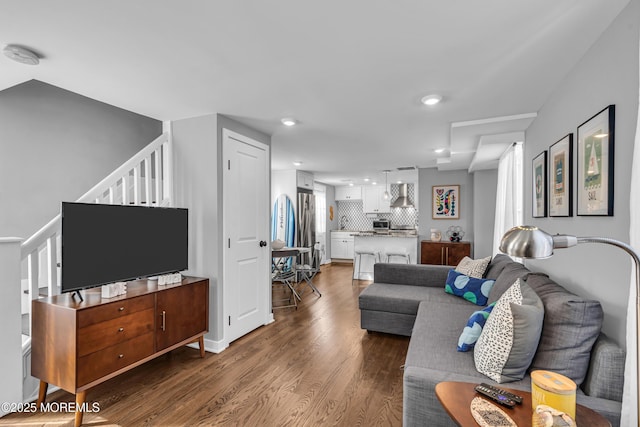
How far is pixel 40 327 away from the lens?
2.06 meters

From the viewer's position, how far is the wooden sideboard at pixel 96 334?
1.95m

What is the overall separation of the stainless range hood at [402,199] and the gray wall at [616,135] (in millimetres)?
4941

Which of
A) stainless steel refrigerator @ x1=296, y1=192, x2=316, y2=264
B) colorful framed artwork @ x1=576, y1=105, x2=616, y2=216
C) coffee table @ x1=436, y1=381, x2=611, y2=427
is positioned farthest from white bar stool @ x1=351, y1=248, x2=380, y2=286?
coffee table @ x1=436, y1=381, x2=611, y2=427

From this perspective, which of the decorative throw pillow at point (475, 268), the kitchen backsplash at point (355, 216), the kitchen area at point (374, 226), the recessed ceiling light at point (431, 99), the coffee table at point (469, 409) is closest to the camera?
the coffee table at point (469, 409)

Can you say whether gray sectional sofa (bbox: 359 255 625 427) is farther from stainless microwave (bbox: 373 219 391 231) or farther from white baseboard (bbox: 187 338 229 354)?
stainless microwave (bbox: 373 219 391 231)

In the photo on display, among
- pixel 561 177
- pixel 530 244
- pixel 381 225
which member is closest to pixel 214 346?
pixel 530 244

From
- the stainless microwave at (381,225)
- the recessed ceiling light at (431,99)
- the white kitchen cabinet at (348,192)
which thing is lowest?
the stainless microwave at (381,225)

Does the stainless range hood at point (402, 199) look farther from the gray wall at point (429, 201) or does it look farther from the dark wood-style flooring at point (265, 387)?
the dark wood-style flooring at point (265, 387)

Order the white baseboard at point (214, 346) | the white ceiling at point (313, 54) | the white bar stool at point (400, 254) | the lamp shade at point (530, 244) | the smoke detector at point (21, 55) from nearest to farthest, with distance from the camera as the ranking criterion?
the lamp shade at point (530, 244)
the white ceiling at point (313, 54)
the smoke detector at point (21, 55)
the white baseboard at point (214, 346)
the white bar stool at point (400, 254)

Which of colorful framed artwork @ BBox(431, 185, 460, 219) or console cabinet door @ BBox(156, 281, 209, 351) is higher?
colorful framed artwork @ BBox(431, 185, 460, 219)

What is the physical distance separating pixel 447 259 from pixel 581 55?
4.36 meters

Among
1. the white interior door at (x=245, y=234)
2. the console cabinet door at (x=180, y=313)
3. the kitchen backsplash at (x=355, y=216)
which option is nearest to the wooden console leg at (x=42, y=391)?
the console cabinet door at (x=180, y=313)

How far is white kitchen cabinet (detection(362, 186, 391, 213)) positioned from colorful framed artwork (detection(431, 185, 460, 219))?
193 centimetres

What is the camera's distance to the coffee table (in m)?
1.10
